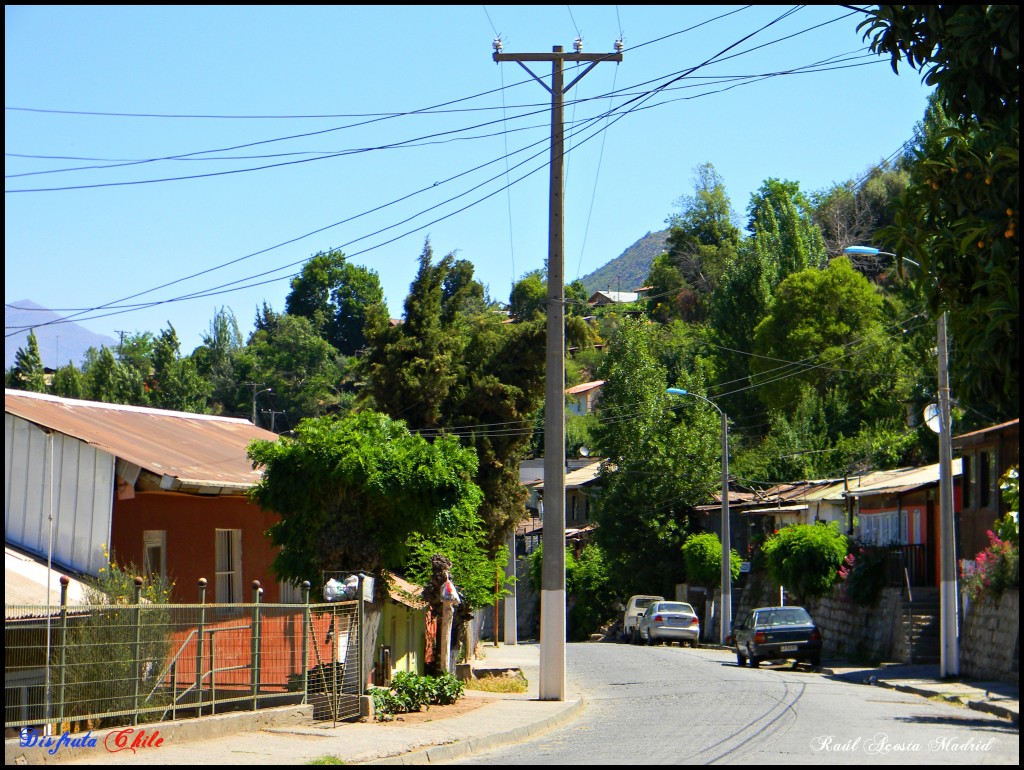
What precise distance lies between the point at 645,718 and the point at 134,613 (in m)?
7.69

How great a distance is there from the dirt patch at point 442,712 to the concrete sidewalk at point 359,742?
191 millimetres

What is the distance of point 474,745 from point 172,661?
12.7ft

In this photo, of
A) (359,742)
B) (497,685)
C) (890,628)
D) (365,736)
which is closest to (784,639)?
(890,628)

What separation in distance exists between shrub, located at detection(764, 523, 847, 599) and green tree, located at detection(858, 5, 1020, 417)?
23.0 metres

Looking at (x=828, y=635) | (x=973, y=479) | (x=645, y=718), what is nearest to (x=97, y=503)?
(x=645, y=718)

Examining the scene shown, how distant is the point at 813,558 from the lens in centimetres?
3578

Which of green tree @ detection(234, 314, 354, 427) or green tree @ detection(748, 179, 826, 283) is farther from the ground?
green tree @ detection(748, 179, 826, 283)

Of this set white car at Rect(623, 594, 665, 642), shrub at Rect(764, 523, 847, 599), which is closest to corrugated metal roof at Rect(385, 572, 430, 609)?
shrub at Rect(764, 523, 847, 599)

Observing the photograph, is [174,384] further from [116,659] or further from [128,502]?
[116,659]

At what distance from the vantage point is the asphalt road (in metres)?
12.0

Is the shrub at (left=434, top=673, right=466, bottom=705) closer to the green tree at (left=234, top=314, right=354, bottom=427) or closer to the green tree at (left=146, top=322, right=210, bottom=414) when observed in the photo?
the green tree at (left=234, top=314, right=354, bottom=427)

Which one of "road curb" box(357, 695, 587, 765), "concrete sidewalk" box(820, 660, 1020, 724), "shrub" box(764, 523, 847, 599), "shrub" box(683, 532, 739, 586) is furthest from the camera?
"shrub" box(683, 532, 739, 586)

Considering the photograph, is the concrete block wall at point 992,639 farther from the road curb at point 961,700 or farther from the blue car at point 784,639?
the blue car at point 784,639

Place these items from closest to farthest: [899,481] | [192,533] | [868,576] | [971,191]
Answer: [971,191]
[192,533]
[868,576]
[899,481]
